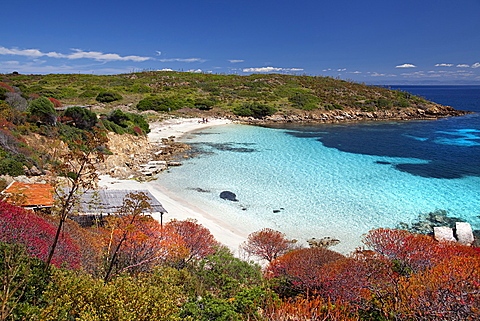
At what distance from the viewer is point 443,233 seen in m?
15.6

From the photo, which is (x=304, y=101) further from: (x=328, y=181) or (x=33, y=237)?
(x=33, y=237)

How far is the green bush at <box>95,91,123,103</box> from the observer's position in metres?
60.8

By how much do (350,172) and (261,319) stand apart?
22523mm

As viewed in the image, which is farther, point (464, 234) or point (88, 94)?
point (88, 94)

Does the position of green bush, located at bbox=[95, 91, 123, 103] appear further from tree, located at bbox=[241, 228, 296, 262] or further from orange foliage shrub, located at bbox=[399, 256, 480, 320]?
orange foliage shrub, located at bbox=[399, 256, 480, 320]

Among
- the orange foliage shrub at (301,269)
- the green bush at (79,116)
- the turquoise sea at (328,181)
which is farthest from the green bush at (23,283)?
the green bush at (79,116)

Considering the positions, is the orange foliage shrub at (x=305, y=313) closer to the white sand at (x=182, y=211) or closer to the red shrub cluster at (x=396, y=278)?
the red shrub cluster at (x=396, y=278)

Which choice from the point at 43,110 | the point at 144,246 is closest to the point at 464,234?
the point at 144,246

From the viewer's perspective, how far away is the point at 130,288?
6.08 metres

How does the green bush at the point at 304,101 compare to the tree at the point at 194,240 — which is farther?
the green bush at the point at 304,101

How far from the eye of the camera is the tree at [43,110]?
2555 cm

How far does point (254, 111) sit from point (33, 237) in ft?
187

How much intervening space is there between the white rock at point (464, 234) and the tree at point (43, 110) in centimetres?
3143

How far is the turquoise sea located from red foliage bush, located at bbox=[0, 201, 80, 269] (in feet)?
31.8
